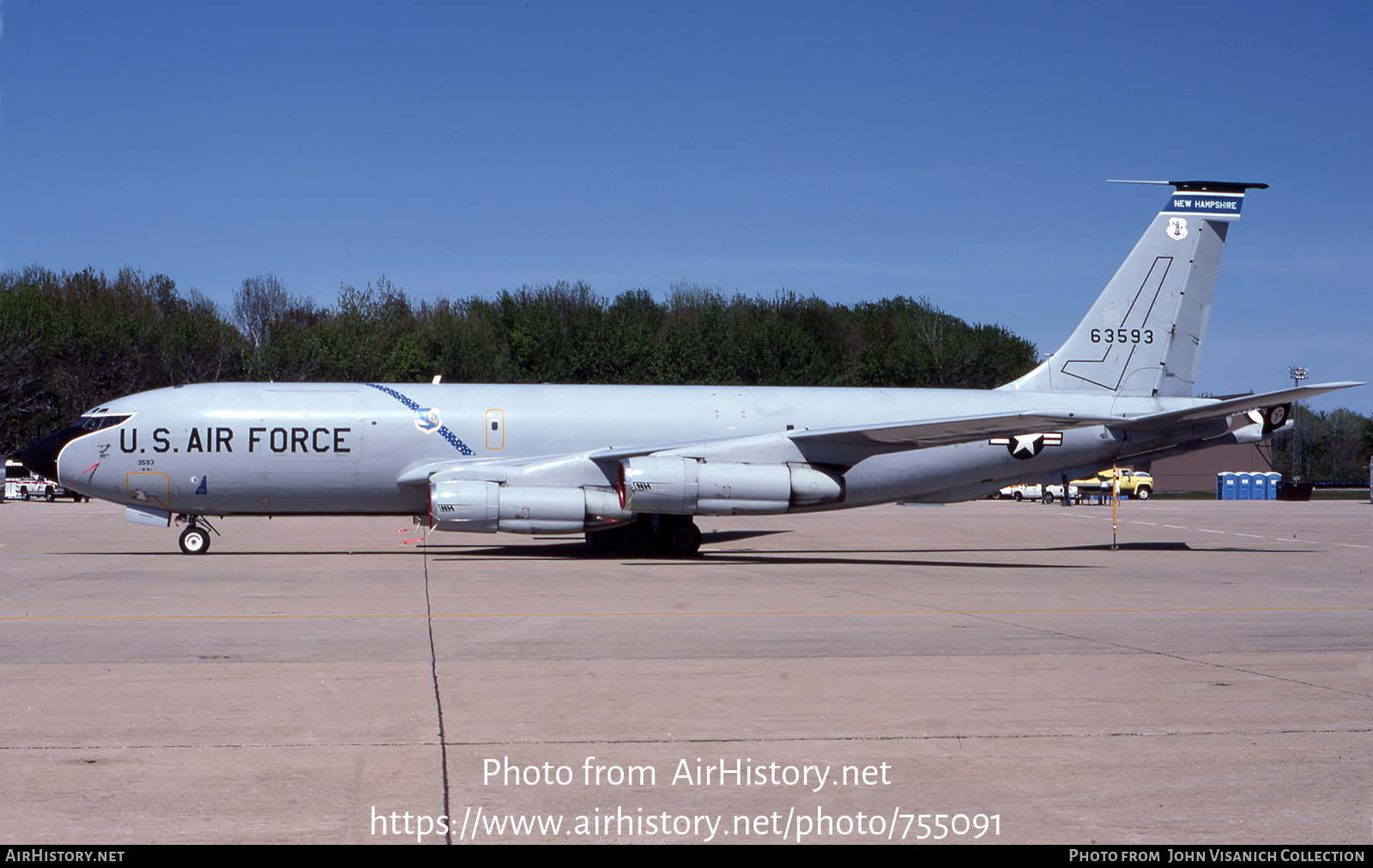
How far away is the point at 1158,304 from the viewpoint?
24.8m

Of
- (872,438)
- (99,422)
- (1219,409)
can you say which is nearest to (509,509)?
(872,438)

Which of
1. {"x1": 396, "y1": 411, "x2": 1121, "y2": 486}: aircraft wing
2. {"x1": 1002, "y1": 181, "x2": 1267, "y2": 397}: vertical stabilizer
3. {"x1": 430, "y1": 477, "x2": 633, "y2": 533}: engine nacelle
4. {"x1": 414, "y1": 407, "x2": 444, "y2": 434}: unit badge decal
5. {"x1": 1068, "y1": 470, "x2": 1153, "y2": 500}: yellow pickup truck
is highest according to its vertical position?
{"x1": 1002, "y1": 181, "x2": 1267, "y2": 397}: vertical stabilizer

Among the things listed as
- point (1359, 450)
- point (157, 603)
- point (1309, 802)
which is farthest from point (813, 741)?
point (1359, 450)

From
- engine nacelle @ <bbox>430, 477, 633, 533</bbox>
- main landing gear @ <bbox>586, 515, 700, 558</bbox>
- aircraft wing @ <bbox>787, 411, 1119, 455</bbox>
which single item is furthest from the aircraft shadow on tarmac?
aircraft wing @ <bbox>787, 411, 1119, 455</bbox>

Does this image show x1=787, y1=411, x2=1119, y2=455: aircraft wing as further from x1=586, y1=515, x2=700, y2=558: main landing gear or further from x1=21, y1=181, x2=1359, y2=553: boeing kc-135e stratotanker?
x1=586, y1=515, x2=700, y2=558: main landing gear

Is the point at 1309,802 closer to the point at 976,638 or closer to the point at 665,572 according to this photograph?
the point at 976,638

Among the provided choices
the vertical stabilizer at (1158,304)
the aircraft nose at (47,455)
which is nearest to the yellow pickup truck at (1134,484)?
the vertical stabilizer at (1158,304)

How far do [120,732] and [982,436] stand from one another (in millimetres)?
18598

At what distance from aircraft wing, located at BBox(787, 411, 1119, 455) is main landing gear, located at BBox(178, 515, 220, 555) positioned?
37.1 feet

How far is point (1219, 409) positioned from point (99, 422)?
70.2 ft

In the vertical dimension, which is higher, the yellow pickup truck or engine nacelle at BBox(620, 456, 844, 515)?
engine nacelle at BBox(620, 456, 844, 515)

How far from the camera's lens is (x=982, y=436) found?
2297cm

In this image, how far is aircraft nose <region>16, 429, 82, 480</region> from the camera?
21.4 meters

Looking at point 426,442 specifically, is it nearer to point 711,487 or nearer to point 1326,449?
point 711,487
